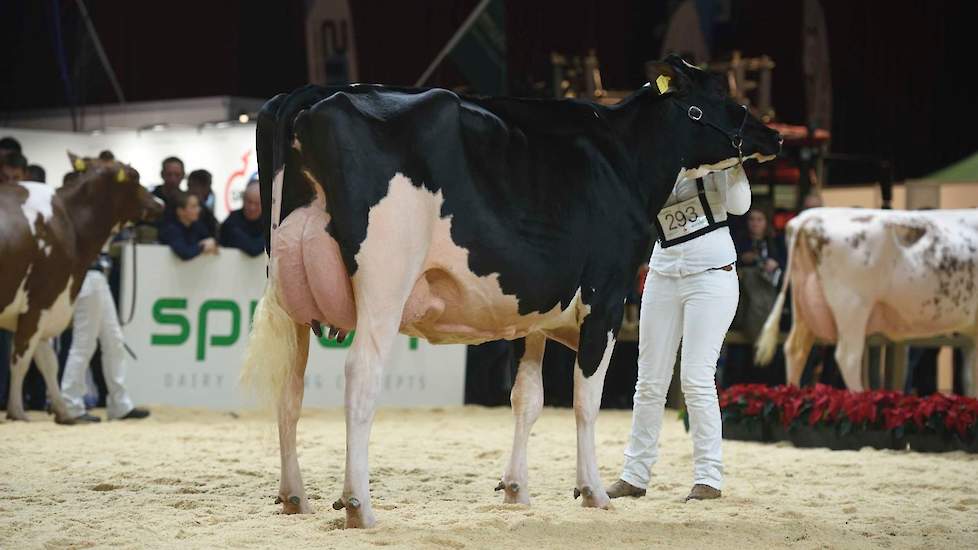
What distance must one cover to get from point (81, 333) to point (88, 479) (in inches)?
160

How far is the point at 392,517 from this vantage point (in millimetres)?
5422

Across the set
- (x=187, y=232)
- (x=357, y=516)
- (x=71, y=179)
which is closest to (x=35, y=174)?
(x=71, y=179)

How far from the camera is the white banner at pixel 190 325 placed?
11.0m

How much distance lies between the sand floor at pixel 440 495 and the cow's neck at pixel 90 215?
4.67ft

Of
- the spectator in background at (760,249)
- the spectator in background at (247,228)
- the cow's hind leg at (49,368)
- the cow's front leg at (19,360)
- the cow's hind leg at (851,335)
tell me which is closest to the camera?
the cow's front leg at (19,360)

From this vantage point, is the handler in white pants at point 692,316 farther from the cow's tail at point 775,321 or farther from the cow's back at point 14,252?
the cow's back at point 14,252

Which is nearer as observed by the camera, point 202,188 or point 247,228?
point 247,228

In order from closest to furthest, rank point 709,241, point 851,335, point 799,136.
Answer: point 709,241, point 851,335, point 799,136

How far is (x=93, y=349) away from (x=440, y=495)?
523 cm

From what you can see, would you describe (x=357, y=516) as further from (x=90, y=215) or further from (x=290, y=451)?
(x=90, y=215)

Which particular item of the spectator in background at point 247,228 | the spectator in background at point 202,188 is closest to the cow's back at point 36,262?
the spectator in background at point 247,228

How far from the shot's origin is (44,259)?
9.75 meters

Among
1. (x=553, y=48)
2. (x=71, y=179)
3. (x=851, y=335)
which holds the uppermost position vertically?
(x=553, y=48)

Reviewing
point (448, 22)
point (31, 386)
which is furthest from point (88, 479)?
point (448, 22)
